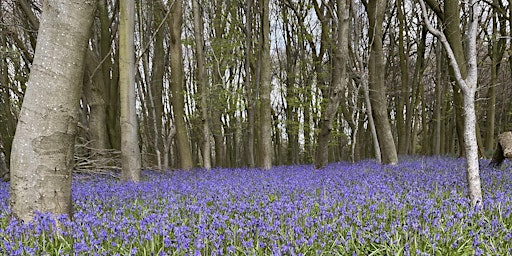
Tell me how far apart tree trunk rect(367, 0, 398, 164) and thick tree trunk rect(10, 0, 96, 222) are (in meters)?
8.67

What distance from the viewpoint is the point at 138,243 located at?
10.3 ft

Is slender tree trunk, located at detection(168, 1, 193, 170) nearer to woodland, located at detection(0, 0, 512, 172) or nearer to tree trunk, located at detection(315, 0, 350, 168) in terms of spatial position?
woodland, located at detection(0, 0, 512, 172)

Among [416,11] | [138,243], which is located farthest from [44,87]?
[416,11]

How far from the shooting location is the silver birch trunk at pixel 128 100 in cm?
824

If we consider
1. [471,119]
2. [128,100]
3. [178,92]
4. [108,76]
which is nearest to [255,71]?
[108,76]

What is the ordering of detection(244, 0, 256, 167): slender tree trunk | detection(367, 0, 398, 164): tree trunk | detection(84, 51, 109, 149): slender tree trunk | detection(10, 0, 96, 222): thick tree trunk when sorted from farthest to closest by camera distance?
detection(244, 0, 256, 167): slender tree trunk → detection(84, 51, 109, 149): slender tree trunk → detection(367, 0, 398, 164): tree trunk → detection(10, 0, 96, 222): thick tree trunk

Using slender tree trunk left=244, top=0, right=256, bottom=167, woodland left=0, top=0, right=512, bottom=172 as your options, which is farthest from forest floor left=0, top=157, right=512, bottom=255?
slender tree trunk left=244, top=0, right=256, bottom=167

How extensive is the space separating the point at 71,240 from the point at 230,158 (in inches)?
961

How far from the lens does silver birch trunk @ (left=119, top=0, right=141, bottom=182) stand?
824 cm

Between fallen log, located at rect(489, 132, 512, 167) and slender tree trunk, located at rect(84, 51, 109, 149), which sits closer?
fallen log, located at rect(489, 132, 512, 167)

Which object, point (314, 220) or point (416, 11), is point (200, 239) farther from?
point (416, 11)

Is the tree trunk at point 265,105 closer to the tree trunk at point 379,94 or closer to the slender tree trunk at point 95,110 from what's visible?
the tree trunk at point 379,94

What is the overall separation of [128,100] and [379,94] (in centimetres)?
685

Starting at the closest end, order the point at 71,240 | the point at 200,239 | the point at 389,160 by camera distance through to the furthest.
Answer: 1. the point at 200,239
2. the point at 71,240
3. the point at 389,160
